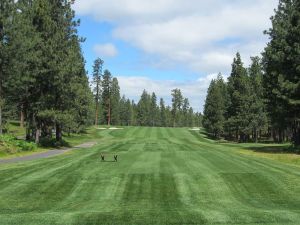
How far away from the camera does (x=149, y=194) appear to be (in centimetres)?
1711

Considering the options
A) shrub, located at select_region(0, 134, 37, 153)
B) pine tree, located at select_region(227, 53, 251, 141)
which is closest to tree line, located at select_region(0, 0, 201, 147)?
shrub, located at select_region(0, 134, 37, 153)

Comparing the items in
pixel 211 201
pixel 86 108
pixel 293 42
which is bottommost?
pixel 211 201

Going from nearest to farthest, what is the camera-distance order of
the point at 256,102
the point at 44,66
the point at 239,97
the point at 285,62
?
the point at 285,62 → the point at 44,66 → the point at 239,97 → the point at 256,102

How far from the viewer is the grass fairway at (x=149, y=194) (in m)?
12.0

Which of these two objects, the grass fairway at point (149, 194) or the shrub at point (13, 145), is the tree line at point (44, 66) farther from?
the grass fairway at point (149, 194)

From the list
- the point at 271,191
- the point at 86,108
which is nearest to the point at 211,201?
the point at 271,191

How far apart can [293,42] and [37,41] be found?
79.7 ft

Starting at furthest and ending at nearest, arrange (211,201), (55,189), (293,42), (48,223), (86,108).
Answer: (86,108)
(293,42)
(55,189)
(211,201)
(48,223)

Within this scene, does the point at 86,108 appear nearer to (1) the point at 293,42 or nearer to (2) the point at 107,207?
(1) the point at 293,42

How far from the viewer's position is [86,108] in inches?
3140

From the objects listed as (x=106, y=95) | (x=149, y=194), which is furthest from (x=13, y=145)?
(x=106, y=95)

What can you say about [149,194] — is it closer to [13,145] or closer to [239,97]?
[13,145]

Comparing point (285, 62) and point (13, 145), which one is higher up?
point (285, 62)

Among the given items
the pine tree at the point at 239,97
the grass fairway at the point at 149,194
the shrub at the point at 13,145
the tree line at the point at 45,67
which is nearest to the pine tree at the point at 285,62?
the grass fairway at the point at 149,194
